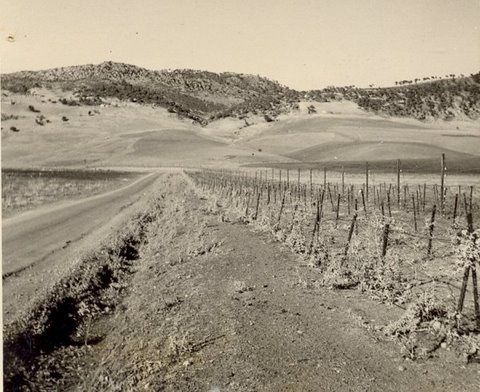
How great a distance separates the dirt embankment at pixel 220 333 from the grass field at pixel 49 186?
20.6 m

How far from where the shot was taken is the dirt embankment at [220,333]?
340 inches

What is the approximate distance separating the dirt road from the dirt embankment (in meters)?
1.96

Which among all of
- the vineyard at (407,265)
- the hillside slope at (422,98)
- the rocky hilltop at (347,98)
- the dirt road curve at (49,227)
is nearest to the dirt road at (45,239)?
the dirt road curve at (49,227)

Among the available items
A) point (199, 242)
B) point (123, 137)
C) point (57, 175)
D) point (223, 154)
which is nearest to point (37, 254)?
point (199, 242)

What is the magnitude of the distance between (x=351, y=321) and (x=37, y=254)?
15420 millimetres

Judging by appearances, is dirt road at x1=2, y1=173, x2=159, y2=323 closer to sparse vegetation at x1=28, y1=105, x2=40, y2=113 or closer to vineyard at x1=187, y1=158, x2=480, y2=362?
vineyard at x1=187, y1=158, x2=480, y2=362

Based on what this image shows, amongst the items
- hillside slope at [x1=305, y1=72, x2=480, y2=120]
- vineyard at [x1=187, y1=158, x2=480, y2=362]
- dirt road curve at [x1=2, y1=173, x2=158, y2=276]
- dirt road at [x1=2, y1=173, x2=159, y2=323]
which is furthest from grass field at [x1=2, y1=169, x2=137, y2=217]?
hillside slope at [x1=305, y1=72, x2=480, y2=120]

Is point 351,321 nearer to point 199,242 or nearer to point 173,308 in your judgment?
point 173,308

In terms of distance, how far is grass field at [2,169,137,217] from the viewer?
3688 centimetres

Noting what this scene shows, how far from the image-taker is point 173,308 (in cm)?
1245

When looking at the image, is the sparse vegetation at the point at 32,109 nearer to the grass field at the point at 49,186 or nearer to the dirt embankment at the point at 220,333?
the grass field at the point at 49,186

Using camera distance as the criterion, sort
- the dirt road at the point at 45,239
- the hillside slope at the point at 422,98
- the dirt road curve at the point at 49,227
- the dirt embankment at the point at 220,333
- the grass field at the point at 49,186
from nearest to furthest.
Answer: the dirt embankment at the point at 220,333 → the dirt road at the point at 45,239 → the dirt road curve at the point at 49,227 → the grass field at the point at 49,186 → the hillside slope at the point at 422,98

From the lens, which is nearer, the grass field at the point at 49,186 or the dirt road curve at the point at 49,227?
the dirt road curve at the point at 49,227

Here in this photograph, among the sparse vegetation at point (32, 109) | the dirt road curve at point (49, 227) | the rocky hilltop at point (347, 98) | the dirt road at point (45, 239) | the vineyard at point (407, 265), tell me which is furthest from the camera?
the sparse vegetation at point (32, 109)
